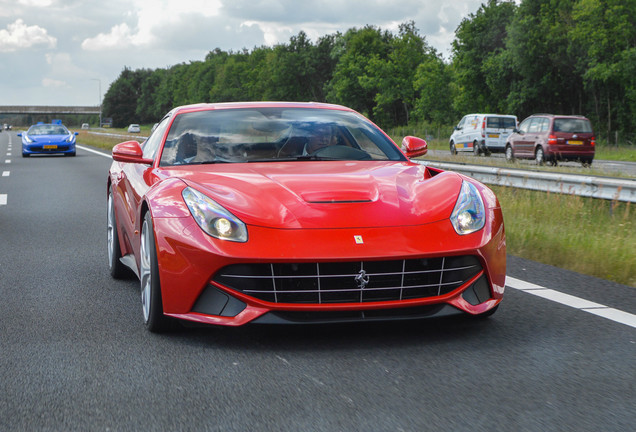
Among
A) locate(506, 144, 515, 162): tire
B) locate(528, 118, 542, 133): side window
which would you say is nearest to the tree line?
locate(506, 144, 515, 162): tire

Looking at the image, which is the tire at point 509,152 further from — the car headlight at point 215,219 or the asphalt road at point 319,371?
the car headlight at point 215,219

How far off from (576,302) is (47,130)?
28240 millimetres

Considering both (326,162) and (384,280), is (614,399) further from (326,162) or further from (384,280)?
(326,162)

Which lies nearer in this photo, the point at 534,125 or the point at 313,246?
the point at 313,246

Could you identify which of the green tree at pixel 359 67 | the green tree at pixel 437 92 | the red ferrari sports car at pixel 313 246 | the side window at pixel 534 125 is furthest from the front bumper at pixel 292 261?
the green tree at pixel 359 67

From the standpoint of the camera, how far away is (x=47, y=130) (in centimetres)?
3083

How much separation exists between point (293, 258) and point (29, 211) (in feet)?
27.1

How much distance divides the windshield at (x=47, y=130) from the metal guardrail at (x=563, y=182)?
848 inches

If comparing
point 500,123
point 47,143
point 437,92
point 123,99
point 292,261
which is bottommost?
point 123,99

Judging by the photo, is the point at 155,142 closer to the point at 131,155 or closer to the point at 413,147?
the point at 131,155

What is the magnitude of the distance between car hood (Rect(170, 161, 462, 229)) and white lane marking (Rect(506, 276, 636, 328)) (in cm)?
108

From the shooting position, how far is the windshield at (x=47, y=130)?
3047 cm

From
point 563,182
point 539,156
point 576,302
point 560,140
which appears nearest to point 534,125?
point 539,156

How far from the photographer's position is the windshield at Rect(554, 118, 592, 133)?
24.9m
